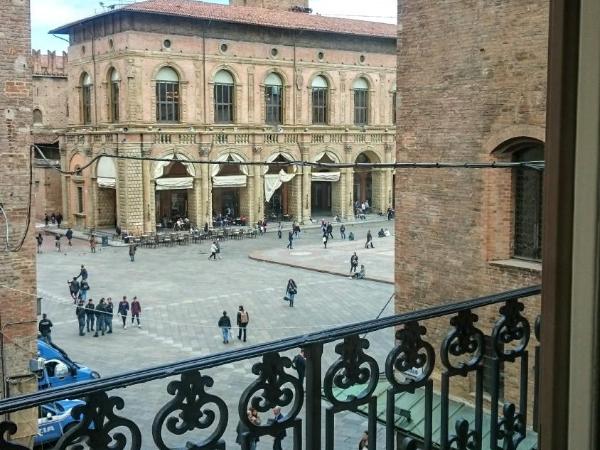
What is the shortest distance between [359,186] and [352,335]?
50.0m

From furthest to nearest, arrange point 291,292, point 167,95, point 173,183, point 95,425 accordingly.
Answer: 1. point 173,183
2. point 167,95
3. point 291,292
4. point 95,425

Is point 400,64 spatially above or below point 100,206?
above

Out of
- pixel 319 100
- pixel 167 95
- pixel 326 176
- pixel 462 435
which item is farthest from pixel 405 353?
pixel 326 176

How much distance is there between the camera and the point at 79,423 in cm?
233

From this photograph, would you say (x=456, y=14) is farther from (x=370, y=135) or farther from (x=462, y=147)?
(x=370, y=135)

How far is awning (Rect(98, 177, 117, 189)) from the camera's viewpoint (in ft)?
137

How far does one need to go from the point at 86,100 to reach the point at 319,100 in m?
14.4

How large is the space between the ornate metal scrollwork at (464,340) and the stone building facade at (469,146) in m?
8.18

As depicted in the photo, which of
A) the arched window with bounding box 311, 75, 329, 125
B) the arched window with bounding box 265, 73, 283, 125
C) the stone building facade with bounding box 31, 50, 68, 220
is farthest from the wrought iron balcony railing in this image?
the stone building facade with bounding box 31, 50, 68, 220

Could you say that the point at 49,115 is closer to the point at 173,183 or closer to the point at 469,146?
the point at 173,183

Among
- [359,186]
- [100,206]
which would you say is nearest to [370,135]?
[359,186]

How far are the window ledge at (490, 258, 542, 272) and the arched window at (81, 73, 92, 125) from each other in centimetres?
3602

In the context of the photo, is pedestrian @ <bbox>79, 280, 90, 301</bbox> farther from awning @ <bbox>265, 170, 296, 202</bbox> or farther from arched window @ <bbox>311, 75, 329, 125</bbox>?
arched window @ <bbox>311, 75, 329, 125</bbox>

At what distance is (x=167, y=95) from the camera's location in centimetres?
4144
